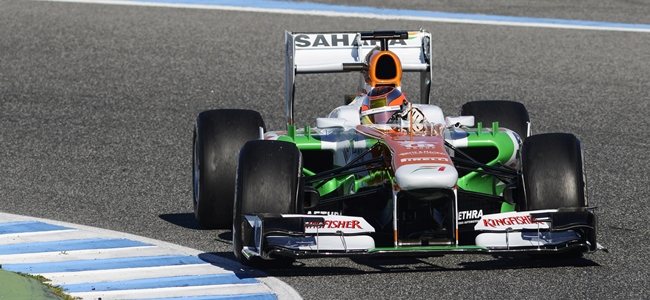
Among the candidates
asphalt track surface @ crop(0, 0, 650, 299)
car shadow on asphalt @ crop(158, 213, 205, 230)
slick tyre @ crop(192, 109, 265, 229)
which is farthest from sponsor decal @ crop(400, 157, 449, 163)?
car shadow on asphalt @ crop(158, 213, 205, 230)

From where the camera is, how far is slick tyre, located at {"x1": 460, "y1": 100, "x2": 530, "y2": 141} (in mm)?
9664

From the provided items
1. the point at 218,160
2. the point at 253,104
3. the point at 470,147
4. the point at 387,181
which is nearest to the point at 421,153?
the point at 387,181

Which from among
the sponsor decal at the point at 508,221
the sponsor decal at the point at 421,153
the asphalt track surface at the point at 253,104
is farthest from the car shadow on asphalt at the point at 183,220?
the sponsor decal at the point at 508,221

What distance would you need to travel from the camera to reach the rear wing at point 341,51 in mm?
10000

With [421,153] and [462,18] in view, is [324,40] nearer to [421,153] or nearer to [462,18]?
[421,153]

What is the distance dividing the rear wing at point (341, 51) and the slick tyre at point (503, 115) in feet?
1.72

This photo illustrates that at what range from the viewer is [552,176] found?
7.71 m

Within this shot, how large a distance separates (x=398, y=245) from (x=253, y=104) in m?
7.18

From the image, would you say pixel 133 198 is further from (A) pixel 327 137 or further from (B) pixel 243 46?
(B) pixel 243 46

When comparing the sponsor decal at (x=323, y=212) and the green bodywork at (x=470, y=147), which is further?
the green bodywork at (x=470, y=147)

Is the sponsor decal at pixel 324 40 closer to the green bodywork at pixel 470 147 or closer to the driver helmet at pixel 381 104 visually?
the driver helmet at pixel 381 104

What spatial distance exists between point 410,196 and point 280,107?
22.9 ft

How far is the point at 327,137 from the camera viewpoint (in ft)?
28.5

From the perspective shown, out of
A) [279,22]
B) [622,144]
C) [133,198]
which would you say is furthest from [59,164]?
[279,22]
